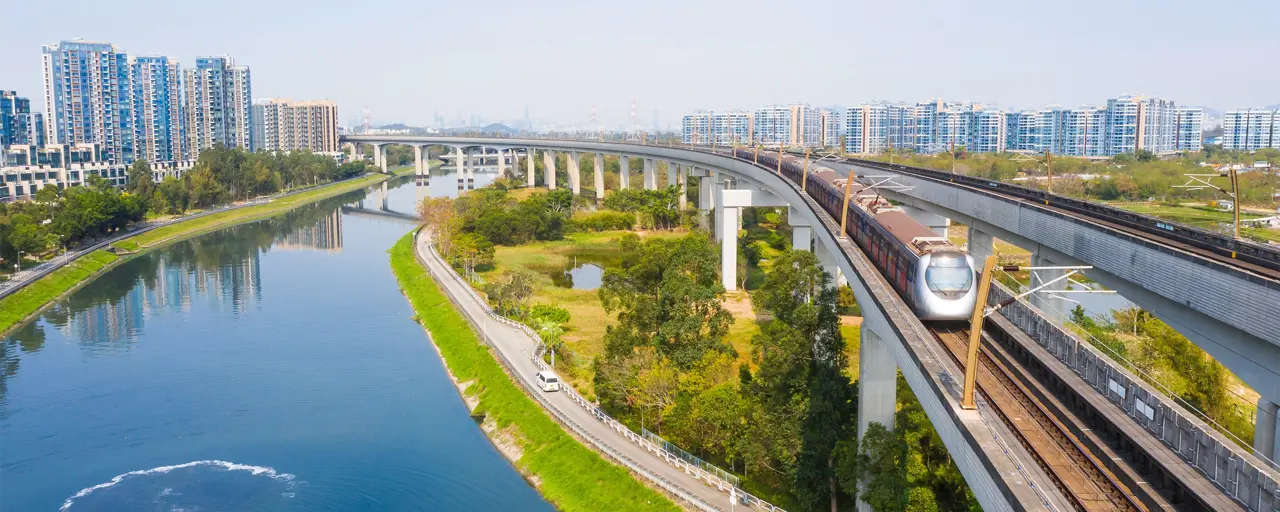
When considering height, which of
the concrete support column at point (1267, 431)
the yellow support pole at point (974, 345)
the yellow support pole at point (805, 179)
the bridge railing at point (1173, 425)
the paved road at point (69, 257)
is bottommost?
the paved road at point (69, 257)

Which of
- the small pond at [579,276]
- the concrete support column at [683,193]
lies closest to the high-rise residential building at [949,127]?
the concrete support column at [683,193]

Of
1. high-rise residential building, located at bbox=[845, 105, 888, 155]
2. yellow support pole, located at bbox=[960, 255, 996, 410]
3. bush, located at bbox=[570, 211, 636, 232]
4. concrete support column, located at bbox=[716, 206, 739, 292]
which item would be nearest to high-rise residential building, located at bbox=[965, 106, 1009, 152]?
high-rise residential building, located at bbox=[845, 105, 888, 155]

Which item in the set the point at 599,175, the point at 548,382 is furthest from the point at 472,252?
the point at 599,175

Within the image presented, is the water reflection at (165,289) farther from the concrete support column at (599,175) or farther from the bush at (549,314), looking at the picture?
the concrete support column at (599,175)

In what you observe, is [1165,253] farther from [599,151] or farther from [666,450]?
[599,151]

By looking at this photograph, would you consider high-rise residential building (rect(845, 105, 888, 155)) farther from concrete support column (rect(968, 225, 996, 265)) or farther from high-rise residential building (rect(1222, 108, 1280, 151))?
concrete support column (rect(968, 225, 996, 265))

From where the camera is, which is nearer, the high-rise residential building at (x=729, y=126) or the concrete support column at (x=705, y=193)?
the concrete support column at (x=705, y=193)

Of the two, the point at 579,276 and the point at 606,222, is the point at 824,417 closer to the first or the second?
the point at 579,276
